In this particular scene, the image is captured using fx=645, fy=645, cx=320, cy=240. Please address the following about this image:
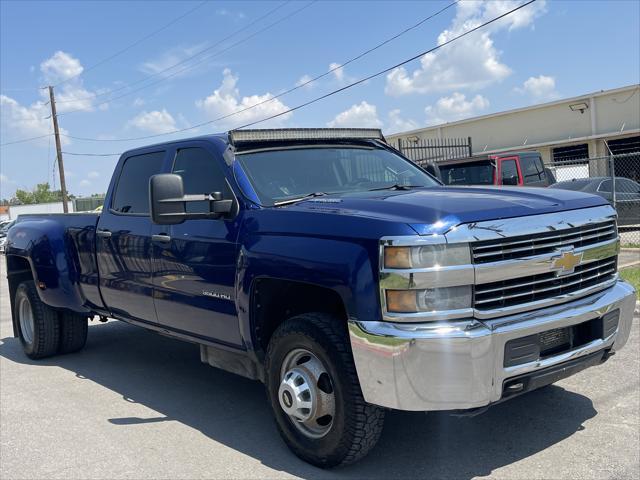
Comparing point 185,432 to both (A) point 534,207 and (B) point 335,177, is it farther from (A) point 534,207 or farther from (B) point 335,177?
(A) point 534,207

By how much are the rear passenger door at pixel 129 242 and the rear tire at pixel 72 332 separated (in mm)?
1412

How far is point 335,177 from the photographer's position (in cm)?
468

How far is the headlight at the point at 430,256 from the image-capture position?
3.18 metres

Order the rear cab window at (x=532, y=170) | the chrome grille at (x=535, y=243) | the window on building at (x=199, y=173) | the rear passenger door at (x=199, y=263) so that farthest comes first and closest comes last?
the rear cab window at (x=532, y=170) → the window on building at (x=199, y=173) → the rear passenger door at (x=199, y=263) → the chrome grille at (x=535, y=243)

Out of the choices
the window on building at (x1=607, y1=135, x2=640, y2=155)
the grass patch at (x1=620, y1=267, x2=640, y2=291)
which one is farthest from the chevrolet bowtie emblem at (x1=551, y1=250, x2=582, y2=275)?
the window on building at (x1=607, y1=135, x2=640, y2=155)

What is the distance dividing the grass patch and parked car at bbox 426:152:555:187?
405cm

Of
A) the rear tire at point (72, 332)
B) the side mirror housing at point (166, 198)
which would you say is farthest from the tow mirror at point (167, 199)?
the rear tire at point (72, 332)

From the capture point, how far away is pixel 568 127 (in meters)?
27.3

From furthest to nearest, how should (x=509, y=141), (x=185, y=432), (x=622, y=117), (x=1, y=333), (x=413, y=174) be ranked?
(x=509, y=141)
(x=622, y=117)
(x=1, y=333)
(x=413, y=174)
(x=185, y=432)

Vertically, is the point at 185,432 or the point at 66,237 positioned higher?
the point at 66,237

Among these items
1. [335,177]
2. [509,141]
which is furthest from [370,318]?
[509,141]

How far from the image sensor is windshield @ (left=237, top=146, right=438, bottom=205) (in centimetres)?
441

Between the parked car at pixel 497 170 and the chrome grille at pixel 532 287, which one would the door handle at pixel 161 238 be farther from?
the parked car at pixel 497 170

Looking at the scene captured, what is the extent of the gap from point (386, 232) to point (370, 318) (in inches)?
17.5
